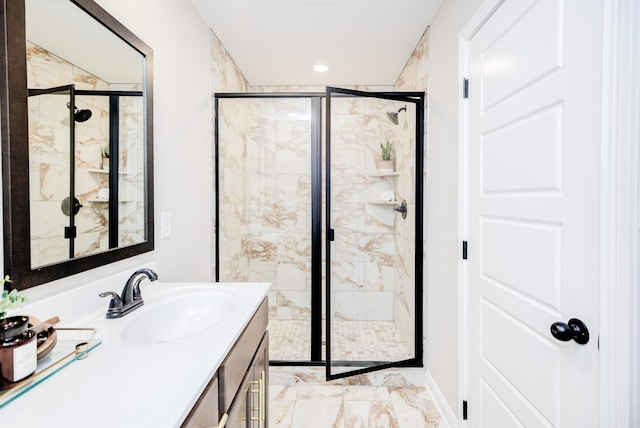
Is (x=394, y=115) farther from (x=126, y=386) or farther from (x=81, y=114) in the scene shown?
(x=126, y=386)

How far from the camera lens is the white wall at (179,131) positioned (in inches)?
60.5

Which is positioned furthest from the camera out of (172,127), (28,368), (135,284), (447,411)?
(447,411)

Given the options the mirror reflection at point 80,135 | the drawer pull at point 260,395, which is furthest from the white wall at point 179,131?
the drawer pull at point 260,395

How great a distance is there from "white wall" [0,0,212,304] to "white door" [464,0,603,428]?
5.02 feet

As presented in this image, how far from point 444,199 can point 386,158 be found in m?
0.59

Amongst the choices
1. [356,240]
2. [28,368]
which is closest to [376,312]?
[356,240]

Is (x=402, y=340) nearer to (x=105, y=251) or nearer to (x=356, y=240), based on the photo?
(x=356, y=240)

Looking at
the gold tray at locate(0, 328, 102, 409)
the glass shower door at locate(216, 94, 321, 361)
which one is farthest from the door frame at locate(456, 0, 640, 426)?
the glass shower door at locate(216, 94, 321, 361)

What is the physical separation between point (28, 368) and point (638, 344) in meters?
1.33

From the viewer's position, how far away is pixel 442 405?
2.00 meters

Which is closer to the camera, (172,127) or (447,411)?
(172,127)

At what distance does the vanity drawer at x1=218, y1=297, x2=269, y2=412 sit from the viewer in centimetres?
90

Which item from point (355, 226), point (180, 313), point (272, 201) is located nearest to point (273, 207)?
point (272, 201)

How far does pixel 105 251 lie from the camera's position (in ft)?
4.07
